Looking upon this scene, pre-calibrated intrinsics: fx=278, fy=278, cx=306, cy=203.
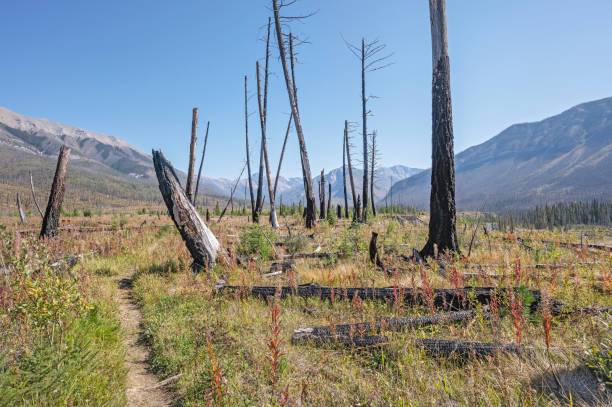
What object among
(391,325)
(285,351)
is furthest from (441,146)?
(285,351)

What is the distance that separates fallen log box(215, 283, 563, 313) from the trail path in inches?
54.2

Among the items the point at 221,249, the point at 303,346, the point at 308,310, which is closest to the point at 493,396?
the point at 303,346

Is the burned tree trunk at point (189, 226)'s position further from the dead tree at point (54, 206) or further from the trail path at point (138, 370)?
the dead tree at point (54, 206)

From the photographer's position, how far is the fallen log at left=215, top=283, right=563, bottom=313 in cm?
340

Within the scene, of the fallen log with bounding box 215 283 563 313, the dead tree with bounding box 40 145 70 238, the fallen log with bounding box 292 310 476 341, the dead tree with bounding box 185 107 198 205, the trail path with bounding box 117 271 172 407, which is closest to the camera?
the trail path with bounding box 117 271 172 407

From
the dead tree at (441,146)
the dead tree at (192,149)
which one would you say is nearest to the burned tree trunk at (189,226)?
the dead tree at (441,146)

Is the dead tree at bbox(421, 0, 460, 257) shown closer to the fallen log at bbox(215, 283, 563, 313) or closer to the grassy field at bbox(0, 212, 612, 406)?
the grassy field at bbox(0, 212, 612, 406)

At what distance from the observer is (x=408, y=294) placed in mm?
4090

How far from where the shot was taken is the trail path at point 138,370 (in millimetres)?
2620

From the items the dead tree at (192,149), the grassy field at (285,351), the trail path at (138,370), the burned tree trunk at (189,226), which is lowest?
the trail path at (138,370)

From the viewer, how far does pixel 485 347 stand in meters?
2.58

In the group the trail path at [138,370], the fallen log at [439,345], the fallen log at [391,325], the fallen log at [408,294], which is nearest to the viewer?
the fallen log at [439,345]

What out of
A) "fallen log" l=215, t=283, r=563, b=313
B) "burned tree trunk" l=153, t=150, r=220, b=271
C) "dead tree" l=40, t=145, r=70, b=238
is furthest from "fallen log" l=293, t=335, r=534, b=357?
"dead tree" l=40, t=145, r=70, b=238

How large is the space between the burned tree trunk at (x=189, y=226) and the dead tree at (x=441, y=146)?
5107 mm
